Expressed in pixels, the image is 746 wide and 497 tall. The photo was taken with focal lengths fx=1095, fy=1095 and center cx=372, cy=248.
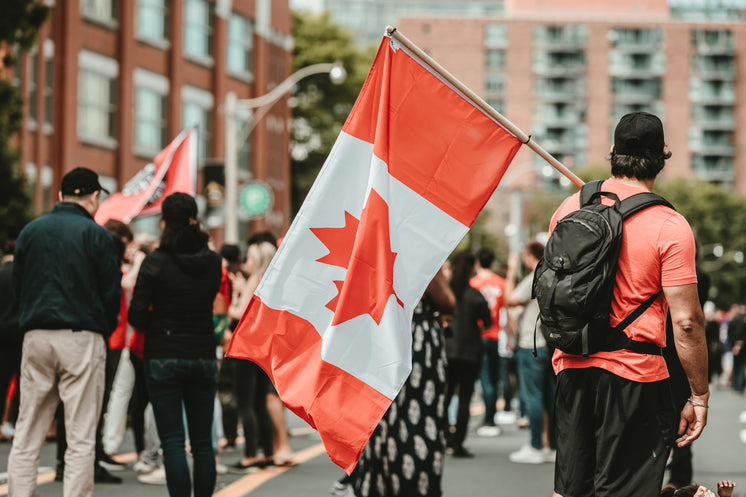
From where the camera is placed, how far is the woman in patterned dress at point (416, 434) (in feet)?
20.8

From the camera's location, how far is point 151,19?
2964 cm

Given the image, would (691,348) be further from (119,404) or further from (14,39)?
(14,39)

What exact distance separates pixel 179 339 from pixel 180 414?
1.45 feet

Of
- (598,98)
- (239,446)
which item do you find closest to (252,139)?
(239,446)

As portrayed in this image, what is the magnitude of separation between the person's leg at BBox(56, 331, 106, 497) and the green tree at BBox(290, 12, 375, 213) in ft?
161

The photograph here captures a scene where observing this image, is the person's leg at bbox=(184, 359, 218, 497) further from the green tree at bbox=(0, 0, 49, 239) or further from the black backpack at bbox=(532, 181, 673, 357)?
the green tree at bbox=(0, 0, 49, 239)

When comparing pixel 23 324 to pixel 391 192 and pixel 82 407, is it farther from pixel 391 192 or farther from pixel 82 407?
pixel 391 192

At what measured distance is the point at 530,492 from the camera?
8594 millimetres

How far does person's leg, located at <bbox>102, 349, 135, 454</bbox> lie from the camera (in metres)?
9.52

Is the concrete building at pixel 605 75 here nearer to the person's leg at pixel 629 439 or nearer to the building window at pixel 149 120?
the building window at pixel 149 120

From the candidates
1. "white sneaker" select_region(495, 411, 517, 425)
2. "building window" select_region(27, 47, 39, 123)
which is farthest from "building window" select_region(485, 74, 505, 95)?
"white sneaker" select_region(495, 411, 517, 425)

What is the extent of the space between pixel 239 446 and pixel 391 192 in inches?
262

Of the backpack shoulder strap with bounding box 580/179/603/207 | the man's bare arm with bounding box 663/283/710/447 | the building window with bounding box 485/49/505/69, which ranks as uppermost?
the building window with bounding box 485/49/505/69

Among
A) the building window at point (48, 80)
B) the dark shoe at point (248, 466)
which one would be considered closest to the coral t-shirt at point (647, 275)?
the dark shoe at point (248, 466)
